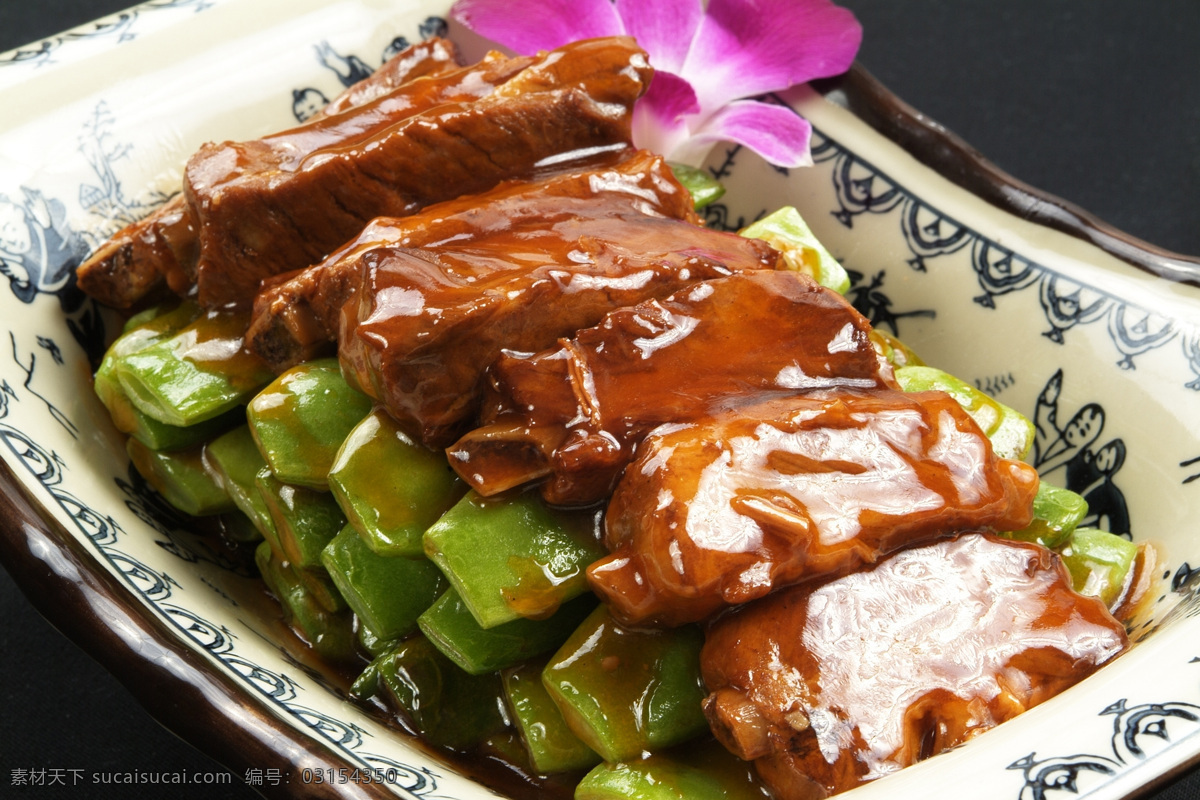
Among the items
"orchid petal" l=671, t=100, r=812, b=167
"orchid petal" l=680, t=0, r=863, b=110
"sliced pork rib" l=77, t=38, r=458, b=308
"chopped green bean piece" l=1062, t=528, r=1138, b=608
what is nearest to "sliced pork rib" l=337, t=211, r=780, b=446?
"sliced pork rib" l=77, t=38, r=458, b=308

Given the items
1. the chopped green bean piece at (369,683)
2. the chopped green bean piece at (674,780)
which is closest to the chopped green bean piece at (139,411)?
the chopped green bean piece at (369,683)

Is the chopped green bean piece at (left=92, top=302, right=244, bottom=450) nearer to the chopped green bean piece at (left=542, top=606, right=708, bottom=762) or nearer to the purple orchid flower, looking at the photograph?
the chopped green bean piece at (left=542, top=606, right=708, bottom=762)

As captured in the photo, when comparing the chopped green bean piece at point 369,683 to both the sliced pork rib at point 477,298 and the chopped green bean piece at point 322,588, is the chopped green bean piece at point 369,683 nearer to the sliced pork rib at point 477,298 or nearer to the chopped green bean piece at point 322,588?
the chopped green bean piece at point 322,588

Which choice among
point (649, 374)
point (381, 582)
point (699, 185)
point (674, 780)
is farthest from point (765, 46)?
point (674, 780)

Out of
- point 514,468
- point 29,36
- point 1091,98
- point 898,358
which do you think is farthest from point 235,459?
point 1091,98

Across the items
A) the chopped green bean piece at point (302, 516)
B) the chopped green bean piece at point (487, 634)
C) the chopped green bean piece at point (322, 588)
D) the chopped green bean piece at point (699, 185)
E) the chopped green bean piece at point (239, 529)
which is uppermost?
the chopped green bean piece at point (699, 185)

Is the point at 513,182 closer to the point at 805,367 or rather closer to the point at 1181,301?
the point at 805,367

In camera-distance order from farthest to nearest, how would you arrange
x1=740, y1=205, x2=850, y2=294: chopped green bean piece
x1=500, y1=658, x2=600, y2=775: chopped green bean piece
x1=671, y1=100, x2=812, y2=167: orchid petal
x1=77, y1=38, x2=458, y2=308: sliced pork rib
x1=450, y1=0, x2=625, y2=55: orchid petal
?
x1=450, y1=0, x2=625, y2=55: orchid petal, x1=671, y1=100, x2=812, y2=167: orchid petal, x1=740, y1=205, x2=850, y2=294: chopped green bean piece, x1=77, y1=38, x2=458, y2=308: sliced pork rib, x1=500, y1=658, x2=600, y2=775: chopped green bean piece
